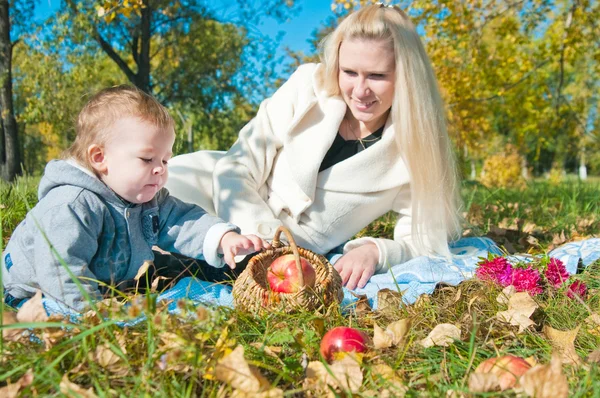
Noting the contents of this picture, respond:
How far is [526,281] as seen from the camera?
7.32 ft

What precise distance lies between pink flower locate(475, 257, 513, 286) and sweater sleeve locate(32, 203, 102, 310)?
166 cm

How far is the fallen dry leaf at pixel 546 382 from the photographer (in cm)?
124

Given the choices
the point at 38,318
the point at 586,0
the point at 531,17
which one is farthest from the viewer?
the point at 531,17

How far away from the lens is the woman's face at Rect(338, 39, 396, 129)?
2830 mm

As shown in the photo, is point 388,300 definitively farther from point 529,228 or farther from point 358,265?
point 529,228

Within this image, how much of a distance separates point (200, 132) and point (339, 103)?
50.0 ft

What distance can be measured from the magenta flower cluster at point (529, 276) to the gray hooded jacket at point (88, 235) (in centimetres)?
123

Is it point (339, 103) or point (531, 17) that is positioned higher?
point (531, 17)

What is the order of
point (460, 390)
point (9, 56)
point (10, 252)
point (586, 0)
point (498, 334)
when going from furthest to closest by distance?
point (9, 56) < point (586, 0) < point (10, 252) < point (498, 334) < point (460, 390)

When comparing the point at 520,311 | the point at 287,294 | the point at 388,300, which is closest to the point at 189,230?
the point at 287,294

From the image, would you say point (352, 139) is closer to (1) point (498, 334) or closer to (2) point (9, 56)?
(1) point (498, 334)

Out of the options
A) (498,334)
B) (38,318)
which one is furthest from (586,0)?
(38,318)

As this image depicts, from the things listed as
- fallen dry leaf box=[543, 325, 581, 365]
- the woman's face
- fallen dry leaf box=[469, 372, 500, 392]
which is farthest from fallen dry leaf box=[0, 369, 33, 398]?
the woman's face

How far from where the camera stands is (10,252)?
7.74 ft
